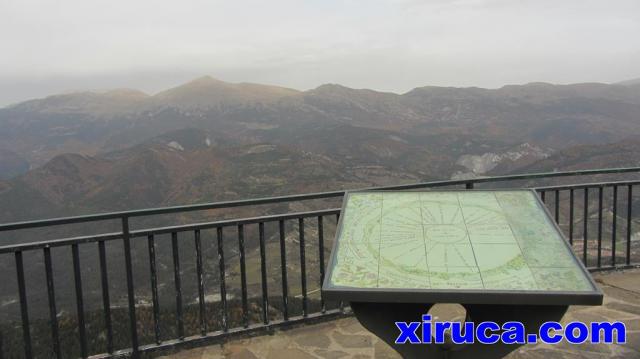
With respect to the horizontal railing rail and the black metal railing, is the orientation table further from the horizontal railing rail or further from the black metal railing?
the black metal railing

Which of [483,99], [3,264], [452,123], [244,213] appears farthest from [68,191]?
[483,99]

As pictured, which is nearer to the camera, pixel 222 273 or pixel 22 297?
pixel 22 297

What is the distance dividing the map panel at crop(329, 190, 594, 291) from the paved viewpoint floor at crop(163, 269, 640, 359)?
1.61 m

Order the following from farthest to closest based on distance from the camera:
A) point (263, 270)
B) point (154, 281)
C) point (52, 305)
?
point (263, 270)
point (154, 281)
point (52, 305)

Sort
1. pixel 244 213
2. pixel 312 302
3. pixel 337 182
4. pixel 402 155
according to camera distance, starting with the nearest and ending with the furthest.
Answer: pixel 312 302
pixel 244 213
pixel 337 182
pixel 402 155

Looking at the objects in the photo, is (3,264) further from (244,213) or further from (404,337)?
(404,337)

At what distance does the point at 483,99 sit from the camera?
192 metres

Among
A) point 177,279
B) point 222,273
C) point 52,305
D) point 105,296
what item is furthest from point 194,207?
point 52,305

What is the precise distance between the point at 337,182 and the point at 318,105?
110 m

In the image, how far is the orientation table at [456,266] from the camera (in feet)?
8.06

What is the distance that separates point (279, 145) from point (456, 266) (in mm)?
108394

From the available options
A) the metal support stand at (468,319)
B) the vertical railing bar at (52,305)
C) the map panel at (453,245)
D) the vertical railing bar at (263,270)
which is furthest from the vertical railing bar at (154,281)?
the metal support stand at (468,319)

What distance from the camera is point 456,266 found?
265 centimetres

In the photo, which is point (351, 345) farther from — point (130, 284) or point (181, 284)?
point (181, 284)
